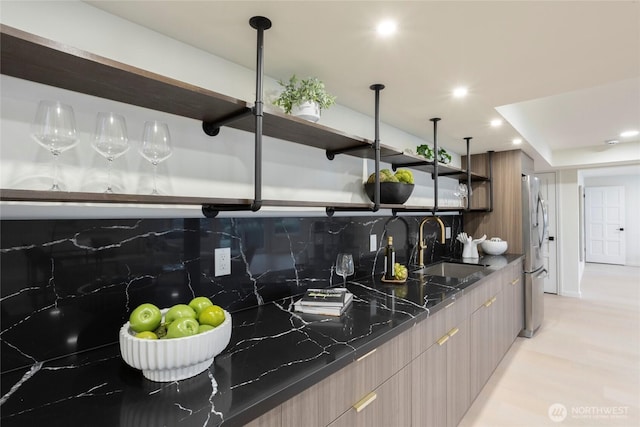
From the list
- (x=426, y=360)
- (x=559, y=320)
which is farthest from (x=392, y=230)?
(x=559, y=320)

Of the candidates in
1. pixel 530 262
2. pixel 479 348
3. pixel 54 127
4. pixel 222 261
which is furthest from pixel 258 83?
pixel 530 262

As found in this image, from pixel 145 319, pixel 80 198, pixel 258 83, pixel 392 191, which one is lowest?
pixel 145 319

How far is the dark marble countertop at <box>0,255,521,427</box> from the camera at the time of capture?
0.77 metres

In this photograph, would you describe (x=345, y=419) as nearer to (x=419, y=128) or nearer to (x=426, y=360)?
(x=426, y=360)

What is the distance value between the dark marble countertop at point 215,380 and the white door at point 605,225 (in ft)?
30.8

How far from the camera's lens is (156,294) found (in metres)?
1.24

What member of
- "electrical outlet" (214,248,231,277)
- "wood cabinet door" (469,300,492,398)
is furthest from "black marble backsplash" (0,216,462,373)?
"wood cabinet door" (469,300,492,398)

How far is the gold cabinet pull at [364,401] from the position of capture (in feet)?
3.84

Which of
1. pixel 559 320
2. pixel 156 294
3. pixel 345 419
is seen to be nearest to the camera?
pixel 345 419

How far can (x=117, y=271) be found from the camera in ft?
3.75

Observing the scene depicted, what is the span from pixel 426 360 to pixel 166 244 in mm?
1333

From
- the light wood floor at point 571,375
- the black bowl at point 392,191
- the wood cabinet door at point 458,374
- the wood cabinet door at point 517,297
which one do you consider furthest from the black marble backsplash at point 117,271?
the wood cabinet door at point 517,297

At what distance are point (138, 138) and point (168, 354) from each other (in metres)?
0.80

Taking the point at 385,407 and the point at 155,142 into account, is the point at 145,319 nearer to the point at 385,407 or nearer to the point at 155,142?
the point at 155,142
